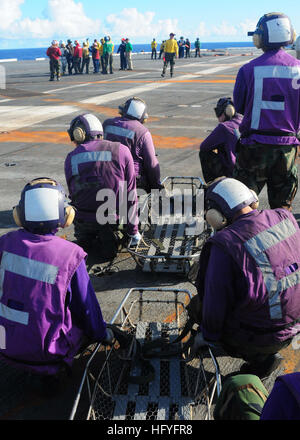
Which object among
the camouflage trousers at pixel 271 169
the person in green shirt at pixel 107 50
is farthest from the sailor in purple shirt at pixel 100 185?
the person in green shirt at pixel 107 50

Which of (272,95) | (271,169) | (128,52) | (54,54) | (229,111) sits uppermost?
(128,52)

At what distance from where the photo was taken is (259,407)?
2.16 m

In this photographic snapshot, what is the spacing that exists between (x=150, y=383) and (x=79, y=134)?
305cm

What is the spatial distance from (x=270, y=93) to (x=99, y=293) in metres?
2.73

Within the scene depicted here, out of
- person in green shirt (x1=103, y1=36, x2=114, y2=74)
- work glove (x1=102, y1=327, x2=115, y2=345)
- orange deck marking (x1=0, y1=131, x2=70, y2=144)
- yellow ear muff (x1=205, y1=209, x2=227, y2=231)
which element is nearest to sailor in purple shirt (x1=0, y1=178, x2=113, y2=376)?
work glove (x1=102, y1=327, x2=115, y2=345)

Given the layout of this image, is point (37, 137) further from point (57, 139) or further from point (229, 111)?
point (229, 111)

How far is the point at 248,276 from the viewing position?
2.76m

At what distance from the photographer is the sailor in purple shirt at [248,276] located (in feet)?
9.12

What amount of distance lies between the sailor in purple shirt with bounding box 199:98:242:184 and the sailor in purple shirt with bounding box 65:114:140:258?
148 centimetres

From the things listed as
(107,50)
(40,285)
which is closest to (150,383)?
(40,285)

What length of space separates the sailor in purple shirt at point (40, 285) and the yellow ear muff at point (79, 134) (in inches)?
87.1

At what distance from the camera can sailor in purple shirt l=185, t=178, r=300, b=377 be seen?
2.78 meters

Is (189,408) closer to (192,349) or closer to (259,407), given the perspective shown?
(192,349)
